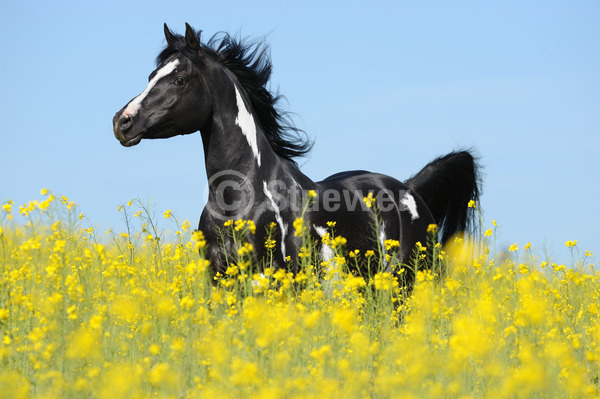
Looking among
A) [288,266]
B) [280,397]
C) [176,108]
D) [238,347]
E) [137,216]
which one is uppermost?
[176,108]

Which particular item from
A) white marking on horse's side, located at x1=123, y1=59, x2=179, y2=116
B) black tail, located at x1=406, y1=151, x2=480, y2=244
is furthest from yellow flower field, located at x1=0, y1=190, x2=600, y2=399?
black tail, located at x1=406, y1=151, x2=480, y2=244

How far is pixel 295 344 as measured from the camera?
400cm

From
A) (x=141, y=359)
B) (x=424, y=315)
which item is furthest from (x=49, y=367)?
(x=424, y=315)

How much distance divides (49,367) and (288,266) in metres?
2.51

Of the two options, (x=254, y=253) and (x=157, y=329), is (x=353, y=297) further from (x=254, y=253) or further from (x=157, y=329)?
(x=157, y=329)

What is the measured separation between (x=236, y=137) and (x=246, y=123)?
20 cm

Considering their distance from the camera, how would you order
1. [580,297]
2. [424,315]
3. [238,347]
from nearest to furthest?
[238,347], [424,315], [580,297]

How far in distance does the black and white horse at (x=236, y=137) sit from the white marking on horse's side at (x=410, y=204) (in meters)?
1.10

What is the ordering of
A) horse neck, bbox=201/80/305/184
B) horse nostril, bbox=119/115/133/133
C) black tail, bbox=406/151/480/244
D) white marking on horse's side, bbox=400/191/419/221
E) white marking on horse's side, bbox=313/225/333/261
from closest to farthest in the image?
1. horse nostril, bbox=119/115/133/133
2. horse neck, bbox=201/80/305/184
3. white marking on horse's side, bbox=313/225/333/261
4. white marking on horse's side, bbox=400/191/419/221
5. black tail, bbox=406/151/480/244

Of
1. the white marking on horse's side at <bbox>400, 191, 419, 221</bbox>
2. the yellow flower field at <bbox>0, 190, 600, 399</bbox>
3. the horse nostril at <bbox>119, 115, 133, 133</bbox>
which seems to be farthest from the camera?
the white marking on horse's side at <bbox>400, 191, 419, 221</bbox>

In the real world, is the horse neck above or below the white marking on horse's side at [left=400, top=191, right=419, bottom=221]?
above

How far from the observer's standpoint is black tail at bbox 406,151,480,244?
9719mm

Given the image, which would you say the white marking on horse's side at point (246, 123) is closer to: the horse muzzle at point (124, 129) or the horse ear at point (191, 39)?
the horse ear at point (191, 39)

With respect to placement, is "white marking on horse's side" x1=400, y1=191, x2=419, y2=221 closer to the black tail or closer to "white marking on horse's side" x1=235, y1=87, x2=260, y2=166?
the black tail
